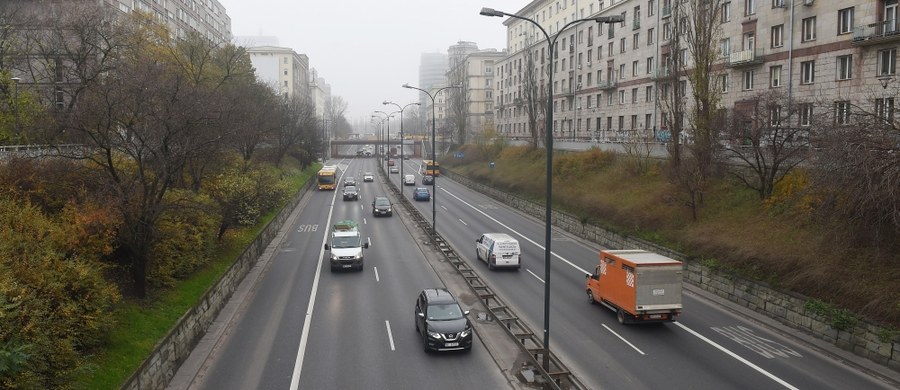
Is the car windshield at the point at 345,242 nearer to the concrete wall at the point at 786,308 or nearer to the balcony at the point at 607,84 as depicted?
the concrete wall at the point at 786,308

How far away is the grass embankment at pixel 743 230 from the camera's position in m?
19.7

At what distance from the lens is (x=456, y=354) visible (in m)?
18.8

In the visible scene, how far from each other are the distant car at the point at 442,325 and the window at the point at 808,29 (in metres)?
28.8

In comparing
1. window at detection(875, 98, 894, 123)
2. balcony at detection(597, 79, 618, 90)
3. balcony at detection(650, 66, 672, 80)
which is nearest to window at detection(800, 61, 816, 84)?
window at detection(875, 98, 894, 123)

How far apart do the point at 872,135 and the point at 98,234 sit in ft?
79.1

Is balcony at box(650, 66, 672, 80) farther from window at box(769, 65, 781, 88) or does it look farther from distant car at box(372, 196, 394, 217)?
distant car at box(372, 196, 394, 217)

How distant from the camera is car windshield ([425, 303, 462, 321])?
63.6 feet

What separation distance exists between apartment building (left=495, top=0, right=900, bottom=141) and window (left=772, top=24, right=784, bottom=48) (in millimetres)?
64

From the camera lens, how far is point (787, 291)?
858 inches

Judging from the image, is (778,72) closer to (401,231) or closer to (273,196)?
(401,231)

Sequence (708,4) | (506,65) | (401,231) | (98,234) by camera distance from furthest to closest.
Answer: (506,65) < (401,231) < (708,4) < (98,234)

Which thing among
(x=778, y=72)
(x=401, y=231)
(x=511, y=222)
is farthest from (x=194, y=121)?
(x=778, y=72)

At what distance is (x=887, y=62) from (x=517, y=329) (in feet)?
81.6

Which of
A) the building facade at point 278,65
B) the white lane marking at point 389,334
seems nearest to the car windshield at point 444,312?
the white lane marking at point 389,334
